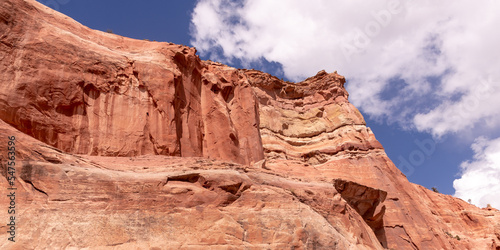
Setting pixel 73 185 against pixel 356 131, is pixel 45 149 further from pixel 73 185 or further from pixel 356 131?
pixel 356 131

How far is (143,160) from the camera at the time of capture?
46.5 ft

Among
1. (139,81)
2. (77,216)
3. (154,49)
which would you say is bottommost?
(77,216)

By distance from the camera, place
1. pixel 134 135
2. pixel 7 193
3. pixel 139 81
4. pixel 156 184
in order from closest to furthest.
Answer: pixel 7 193, pixel 156 184, pixel 134 135, pixel 139 81

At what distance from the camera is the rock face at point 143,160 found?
9695 millimetres

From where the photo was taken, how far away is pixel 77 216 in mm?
9445

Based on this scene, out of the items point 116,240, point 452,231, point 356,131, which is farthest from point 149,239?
point 452,231

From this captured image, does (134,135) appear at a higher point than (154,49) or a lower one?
lower

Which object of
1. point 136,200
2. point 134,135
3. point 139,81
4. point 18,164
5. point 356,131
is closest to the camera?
point 18,164

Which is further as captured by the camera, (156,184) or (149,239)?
(156,184)

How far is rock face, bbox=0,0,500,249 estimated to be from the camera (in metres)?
9.70

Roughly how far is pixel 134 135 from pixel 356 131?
3034 centimetres

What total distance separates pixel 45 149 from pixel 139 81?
8.39 m

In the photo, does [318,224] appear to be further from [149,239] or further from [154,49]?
[154,49]

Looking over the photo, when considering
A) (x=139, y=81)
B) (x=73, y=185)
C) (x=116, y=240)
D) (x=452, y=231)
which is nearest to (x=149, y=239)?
(x=116, y=240)
